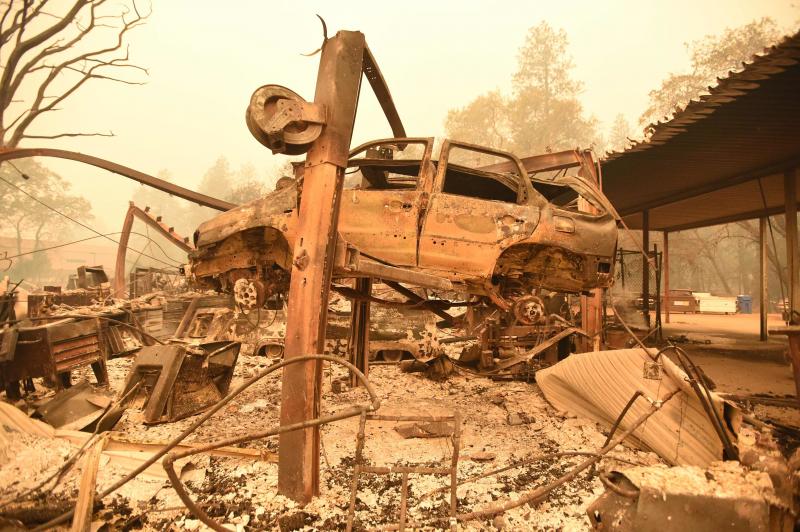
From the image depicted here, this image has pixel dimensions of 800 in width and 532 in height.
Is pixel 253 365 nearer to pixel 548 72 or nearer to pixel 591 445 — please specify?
pixel 591 445

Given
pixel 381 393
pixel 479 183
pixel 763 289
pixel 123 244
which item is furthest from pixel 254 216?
pixel 763 289

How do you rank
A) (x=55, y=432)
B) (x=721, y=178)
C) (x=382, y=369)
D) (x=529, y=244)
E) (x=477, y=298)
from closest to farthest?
(x=55, y=432) < (x=529, y=244) < (x=477, y=298) < (x=382, y=369) < (x=721, y=178)

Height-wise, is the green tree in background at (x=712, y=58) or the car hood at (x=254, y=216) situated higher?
the green tree in background at (x=712, y=58)

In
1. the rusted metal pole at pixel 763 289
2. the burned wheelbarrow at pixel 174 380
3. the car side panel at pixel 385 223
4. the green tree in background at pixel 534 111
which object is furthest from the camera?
the green tree in background at pixel 534 111

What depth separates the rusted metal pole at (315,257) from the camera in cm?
243

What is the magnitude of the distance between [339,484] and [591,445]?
2.20 m

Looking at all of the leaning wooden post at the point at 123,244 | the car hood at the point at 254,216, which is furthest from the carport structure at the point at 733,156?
the leaning wooden post at the point at 123,244

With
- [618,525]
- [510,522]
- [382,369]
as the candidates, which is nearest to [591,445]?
[510,522]

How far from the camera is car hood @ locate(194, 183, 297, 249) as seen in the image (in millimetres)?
3789

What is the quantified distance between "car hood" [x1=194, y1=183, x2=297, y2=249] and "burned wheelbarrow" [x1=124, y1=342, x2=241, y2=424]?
1124 millimetres

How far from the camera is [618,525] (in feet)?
5.09

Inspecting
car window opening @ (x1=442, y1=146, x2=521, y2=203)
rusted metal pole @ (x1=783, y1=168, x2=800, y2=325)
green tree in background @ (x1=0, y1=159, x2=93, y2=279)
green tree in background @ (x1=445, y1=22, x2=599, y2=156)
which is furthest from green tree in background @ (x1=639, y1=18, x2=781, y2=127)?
green tree in background @ (x1=0, y1=159, x2=93, y2=279)

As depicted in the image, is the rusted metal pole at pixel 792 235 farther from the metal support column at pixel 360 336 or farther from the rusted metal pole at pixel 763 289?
the metal support column at pixel 360 336

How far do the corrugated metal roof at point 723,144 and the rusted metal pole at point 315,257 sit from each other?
419 centimetres
